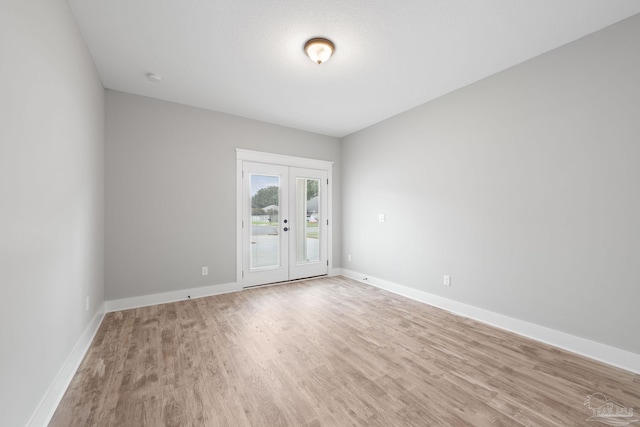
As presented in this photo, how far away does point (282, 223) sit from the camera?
463 centimetres

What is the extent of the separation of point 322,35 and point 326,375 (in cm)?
293

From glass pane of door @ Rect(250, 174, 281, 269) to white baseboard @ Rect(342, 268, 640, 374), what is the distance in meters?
2.34

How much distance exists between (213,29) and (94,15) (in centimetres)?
95

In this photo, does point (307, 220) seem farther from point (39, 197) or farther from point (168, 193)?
point (39, 197)

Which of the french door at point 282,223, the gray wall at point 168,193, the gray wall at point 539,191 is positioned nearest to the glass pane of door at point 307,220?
the french door at point 282,223

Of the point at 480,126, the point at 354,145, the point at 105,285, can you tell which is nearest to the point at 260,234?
the point at 105,285

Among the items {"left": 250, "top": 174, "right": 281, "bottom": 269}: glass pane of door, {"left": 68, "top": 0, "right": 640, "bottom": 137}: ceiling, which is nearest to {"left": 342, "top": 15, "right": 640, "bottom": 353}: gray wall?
{"left": 68, "top": 0, "right": 640, "bottom": 137}: ceiling

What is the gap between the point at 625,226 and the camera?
2131mm

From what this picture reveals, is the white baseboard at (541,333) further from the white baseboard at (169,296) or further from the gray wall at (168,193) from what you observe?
the gray wall at (168,193)

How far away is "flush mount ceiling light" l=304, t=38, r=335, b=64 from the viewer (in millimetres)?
2350

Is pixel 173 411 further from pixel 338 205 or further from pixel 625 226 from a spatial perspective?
pixel 338 205

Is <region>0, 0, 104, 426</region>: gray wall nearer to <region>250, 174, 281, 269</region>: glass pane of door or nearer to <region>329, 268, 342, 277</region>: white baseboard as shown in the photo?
<region>250, 174, 281, 269</region>: glass pane of door

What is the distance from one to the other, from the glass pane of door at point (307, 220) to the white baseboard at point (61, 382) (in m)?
3.06

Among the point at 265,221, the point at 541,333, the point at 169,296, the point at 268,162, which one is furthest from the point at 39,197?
the point at 541,333
